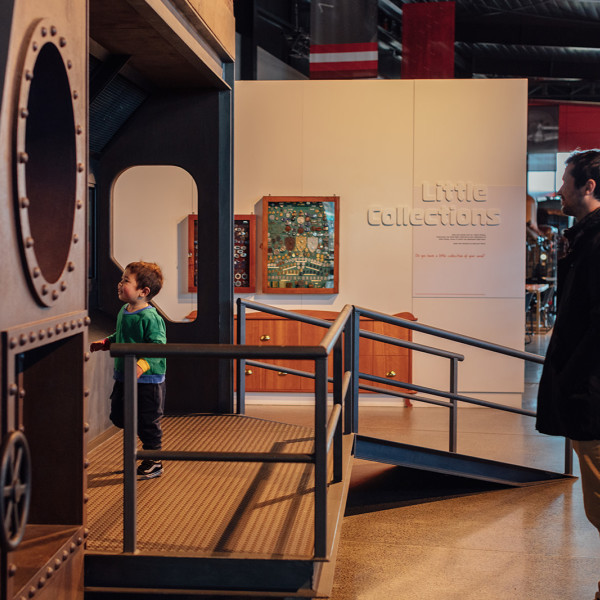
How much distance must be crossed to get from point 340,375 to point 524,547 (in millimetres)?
1975

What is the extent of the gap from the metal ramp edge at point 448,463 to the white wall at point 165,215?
396 centimetres

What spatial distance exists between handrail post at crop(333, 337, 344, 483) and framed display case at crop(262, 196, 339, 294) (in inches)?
204

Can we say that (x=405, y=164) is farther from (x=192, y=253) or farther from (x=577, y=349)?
(x=577, y=349)

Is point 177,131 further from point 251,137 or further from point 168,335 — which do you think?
point 251,137

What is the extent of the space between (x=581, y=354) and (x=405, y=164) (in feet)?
19.8

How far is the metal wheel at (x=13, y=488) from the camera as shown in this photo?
6.31 ft

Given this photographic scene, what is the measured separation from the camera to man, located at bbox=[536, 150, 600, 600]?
3.14 meters

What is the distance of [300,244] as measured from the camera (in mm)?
8922

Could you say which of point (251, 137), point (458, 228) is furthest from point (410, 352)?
point (251, 137)

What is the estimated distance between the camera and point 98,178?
5125 mm

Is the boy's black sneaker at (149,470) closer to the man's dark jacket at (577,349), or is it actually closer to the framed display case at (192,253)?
the man's dark jacket at (577,349)

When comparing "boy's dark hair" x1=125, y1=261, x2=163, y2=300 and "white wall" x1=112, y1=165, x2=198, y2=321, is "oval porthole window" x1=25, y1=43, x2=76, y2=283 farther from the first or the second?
"white wall" x1=112, y1=165, x2=198, y2=321

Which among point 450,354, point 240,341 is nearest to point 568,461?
point 450,354

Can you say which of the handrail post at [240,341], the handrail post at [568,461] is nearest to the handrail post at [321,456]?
the handrail post at [240,341]
